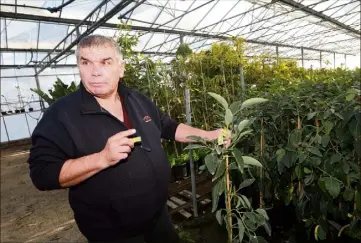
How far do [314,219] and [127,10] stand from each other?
7513 millimetres

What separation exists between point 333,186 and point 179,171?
2251 millimetres

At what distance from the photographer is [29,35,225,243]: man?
39.5 inches

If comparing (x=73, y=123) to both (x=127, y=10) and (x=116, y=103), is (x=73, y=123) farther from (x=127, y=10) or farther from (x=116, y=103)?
(x=127, y=10)

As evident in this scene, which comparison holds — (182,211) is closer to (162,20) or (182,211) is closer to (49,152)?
(49,152)

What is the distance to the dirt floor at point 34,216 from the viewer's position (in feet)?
9.05

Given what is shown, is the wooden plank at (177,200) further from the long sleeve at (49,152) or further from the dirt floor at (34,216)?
the long sleeve at (49,152)

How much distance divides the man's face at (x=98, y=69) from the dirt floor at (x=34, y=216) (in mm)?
1933

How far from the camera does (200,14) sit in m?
9.43

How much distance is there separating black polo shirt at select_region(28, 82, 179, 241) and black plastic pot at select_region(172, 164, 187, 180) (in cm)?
218

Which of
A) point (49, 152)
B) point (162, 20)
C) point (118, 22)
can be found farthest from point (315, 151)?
point (162, 20)

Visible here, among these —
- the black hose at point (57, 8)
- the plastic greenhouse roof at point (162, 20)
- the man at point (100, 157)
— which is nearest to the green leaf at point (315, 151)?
the man at point (100, 157)

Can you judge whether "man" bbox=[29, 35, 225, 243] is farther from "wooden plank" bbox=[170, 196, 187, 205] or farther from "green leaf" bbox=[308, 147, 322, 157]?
"wooden plank" bbox=[170, 196, 187, 205]

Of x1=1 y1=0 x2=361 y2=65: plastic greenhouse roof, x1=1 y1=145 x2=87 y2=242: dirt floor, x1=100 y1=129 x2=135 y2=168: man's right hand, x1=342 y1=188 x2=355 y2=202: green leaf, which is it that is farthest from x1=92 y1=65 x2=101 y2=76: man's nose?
x1=1 y1=0 x2=361 y2=65: plastic greenhouse roof

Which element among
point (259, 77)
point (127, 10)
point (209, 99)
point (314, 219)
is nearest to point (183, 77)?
point (209, 99)
